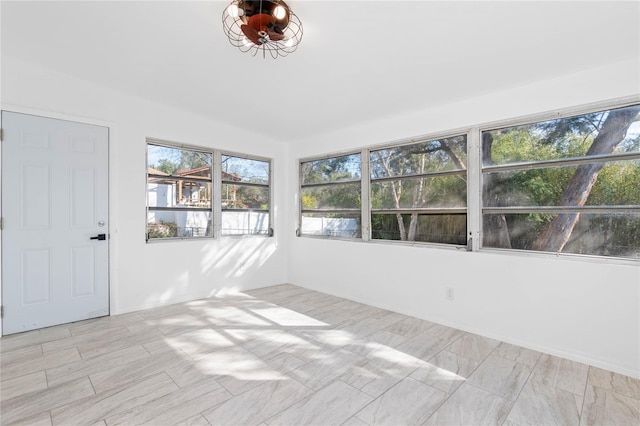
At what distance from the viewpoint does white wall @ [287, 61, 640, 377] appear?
252 cm

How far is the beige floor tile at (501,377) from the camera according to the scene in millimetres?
2203

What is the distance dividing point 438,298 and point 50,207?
14.1 ft

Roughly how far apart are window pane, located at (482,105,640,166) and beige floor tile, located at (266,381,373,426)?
262cm

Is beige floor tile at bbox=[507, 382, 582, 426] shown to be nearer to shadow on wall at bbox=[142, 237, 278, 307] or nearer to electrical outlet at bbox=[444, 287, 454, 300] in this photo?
electrical outlet at bbox=[444, 287, 454, 300]

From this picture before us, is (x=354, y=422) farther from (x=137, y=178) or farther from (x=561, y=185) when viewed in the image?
(x=137, y=178)

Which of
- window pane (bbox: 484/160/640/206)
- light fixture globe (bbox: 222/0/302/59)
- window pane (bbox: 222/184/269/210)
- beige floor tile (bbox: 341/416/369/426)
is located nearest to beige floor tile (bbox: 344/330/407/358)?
beige floor tile (bbox: 341/416/369/426)

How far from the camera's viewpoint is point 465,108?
3391 millimetres

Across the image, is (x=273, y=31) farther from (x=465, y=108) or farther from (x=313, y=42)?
(x=465, y=108)

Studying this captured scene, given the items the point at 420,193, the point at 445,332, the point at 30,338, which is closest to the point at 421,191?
the point at 420,193

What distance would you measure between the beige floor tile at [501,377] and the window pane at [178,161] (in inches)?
157

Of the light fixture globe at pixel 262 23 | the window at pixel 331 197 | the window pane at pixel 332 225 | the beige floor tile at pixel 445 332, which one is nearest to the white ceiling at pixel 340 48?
the light fixture globe at pixel 262 23

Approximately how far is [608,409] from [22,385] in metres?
4.00

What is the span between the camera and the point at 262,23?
2.07 m

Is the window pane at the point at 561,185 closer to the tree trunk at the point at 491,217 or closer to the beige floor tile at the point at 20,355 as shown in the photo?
the tree trunk at the point at 491,217
